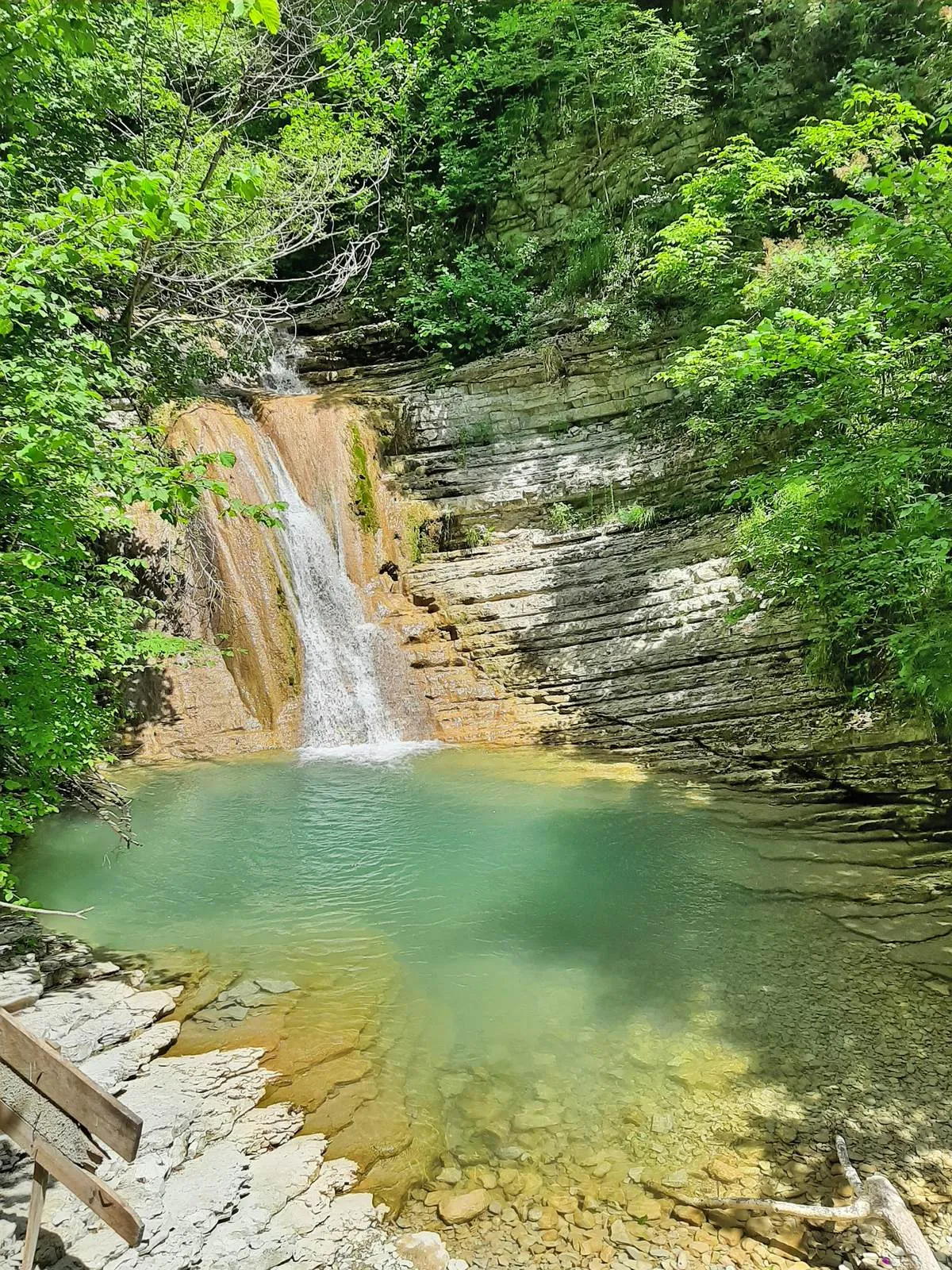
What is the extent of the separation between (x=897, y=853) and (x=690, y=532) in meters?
5.93

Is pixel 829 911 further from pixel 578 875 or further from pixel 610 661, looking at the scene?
pixel 610 661

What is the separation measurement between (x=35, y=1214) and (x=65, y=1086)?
482 millimetres

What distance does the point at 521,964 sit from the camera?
480 centimetres

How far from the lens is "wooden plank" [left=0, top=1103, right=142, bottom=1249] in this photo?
215 centimetres

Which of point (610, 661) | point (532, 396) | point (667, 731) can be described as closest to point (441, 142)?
point (532, 396)

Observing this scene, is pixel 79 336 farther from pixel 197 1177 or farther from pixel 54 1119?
pixel 197 1177

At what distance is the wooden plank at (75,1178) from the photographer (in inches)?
84.7

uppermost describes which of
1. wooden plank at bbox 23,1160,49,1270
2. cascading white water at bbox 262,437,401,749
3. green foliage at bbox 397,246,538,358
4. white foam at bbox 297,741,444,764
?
green foliage at bbox 397,246,538,358

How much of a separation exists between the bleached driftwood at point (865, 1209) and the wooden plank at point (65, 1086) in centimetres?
224

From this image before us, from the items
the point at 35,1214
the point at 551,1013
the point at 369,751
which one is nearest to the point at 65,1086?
the point at 35,1214

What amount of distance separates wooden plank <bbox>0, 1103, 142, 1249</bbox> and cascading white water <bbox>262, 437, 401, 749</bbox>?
28.5ft

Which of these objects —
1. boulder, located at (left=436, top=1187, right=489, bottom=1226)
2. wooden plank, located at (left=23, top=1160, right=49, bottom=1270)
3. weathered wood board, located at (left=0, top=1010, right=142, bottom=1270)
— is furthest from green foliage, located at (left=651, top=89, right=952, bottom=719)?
wooden plank, located at (left=23, top=1160, right=49, bottom=1270)

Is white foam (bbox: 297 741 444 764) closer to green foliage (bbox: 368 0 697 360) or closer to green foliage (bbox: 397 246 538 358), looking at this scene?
green foliage (bbox: 397 246 538 358)

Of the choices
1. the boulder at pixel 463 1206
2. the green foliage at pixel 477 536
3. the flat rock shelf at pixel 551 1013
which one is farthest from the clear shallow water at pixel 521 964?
the green foliage at pixel 477 536
